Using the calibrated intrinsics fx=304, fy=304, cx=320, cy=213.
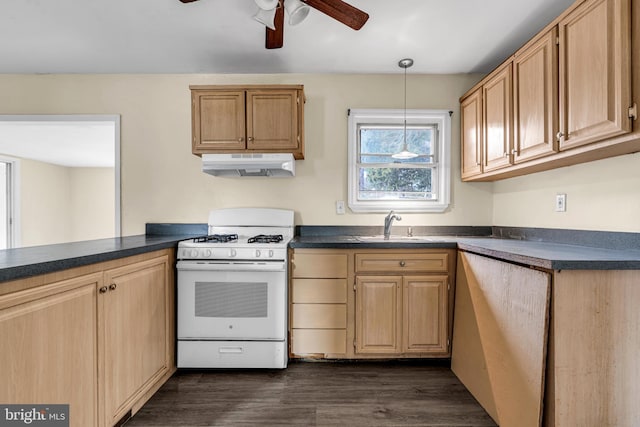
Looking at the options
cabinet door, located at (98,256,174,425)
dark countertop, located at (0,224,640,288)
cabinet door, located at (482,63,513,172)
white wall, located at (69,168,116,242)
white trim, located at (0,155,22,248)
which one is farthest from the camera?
white wall, located at (69,168,116,242)

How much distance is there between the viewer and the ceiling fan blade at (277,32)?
1696mm

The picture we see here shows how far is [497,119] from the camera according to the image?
2.19 m

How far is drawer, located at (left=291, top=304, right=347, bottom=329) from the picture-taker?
2215 millimetres

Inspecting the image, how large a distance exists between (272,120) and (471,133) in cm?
167

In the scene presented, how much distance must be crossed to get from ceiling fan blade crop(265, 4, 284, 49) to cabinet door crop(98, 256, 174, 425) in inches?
60.6

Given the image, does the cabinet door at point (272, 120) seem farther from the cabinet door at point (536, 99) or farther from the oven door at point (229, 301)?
the cabinet door at point (536, 99)

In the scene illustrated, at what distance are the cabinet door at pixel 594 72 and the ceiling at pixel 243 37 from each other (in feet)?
1.79

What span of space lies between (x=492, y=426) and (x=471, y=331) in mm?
490

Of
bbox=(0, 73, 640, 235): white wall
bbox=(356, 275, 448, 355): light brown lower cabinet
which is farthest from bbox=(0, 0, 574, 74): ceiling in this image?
bbox=(356, 275, 448, 355): light brown lower cabinet

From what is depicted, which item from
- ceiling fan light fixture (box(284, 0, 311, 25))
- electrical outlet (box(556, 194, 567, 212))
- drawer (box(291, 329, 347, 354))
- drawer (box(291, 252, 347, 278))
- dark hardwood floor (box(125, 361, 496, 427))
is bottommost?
dark hardwood floor (box(125, 361, 496, 427))

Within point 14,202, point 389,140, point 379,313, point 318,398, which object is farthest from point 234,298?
point 14,202

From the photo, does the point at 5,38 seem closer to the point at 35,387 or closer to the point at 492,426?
the point at 35,387

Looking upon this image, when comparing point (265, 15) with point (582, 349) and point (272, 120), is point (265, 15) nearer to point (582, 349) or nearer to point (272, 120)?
point (272, 120)

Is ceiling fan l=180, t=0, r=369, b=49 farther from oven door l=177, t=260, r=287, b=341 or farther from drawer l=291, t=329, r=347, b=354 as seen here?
drawer l=291, t=329, r=347, b=354
